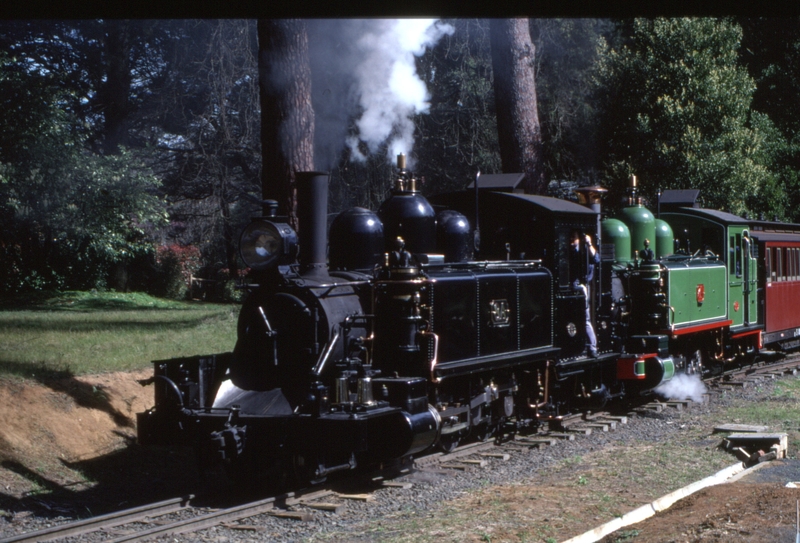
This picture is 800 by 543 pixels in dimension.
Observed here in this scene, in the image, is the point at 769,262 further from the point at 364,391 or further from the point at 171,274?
the point at 171,274

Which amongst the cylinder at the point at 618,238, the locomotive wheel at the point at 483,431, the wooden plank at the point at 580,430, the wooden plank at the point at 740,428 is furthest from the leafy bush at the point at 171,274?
the wooden plank at the point at 740,428

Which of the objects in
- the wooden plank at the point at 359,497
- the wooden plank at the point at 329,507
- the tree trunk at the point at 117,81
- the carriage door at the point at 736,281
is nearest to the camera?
the wooden plank at the point at 329,507

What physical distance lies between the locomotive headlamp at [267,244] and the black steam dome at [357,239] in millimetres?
722

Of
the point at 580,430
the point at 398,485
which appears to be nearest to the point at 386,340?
the point at 398,485

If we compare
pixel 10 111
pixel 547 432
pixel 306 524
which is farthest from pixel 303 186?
pixel 10 111

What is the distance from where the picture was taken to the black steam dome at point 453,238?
9.38 m

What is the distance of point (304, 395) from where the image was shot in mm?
7617

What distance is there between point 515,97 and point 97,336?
8.98 metres

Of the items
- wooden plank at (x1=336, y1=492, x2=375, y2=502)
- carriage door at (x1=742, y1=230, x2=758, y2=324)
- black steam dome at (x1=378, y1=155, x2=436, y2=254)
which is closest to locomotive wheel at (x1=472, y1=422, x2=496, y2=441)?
black steam dome at (x1=378, y1=155, x2=436, y2=254)

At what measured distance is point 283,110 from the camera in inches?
425

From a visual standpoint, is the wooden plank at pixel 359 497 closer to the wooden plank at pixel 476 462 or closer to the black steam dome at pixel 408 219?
the wooden plank at pixel 476 462

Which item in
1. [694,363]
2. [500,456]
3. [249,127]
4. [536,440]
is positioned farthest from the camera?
[249,127]

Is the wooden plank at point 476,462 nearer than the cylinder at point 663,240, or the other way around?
the wooden plank at point 476,462

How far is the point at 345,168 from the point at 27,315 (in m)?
7.54
